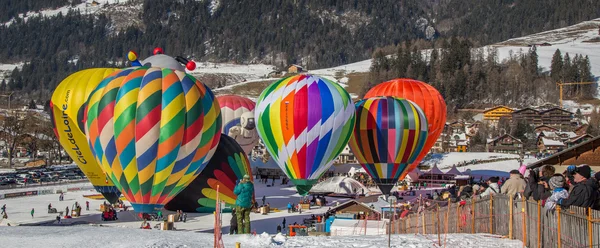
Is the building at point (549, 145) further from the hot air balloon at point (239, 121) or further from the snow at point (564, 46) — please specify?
the snow at point (564, 46)

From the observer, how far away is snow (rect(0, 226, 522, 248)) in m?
10.9

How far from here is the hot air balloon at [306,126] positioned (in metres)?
28.8

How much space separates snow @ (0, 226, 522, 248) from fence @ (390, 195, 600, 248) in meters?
0.31

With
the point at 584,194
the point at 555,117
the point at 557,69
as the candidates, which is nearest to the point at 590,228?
the point at 584,194

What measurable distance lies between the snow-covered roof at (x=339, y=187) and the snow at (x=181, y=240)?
26981mm

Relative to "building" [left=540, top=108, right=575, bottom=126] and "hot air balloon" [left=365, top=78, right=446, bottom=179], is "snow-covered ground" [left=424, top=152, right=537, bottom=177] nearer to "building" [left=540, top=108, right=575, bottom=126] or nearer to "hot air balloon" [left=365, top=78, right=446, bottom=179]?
"hot air balloon" [left=365, top=78, right=446, bottom=179]

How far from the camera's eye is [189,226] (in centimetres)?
2527

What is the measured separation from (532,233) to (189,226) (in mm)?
16099

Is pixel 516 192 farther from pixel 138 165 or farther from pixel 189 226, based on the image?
pixel 189 226

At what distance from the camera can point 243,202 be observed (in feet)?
44.8

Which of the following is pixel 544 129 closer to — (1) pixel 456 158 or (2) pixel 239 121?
(1) pixel 456 158

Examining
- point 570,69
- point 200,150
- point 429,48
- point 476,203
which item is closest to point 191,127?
point 200,150


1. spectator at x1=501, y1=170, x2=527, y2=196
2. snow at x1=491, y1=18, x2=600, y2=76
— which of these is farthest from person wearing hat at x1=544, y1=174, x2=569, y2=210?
snow at x1=491, y1=18, x2=600, y2=76

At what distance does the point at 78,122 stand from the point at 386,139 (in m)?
12.4
